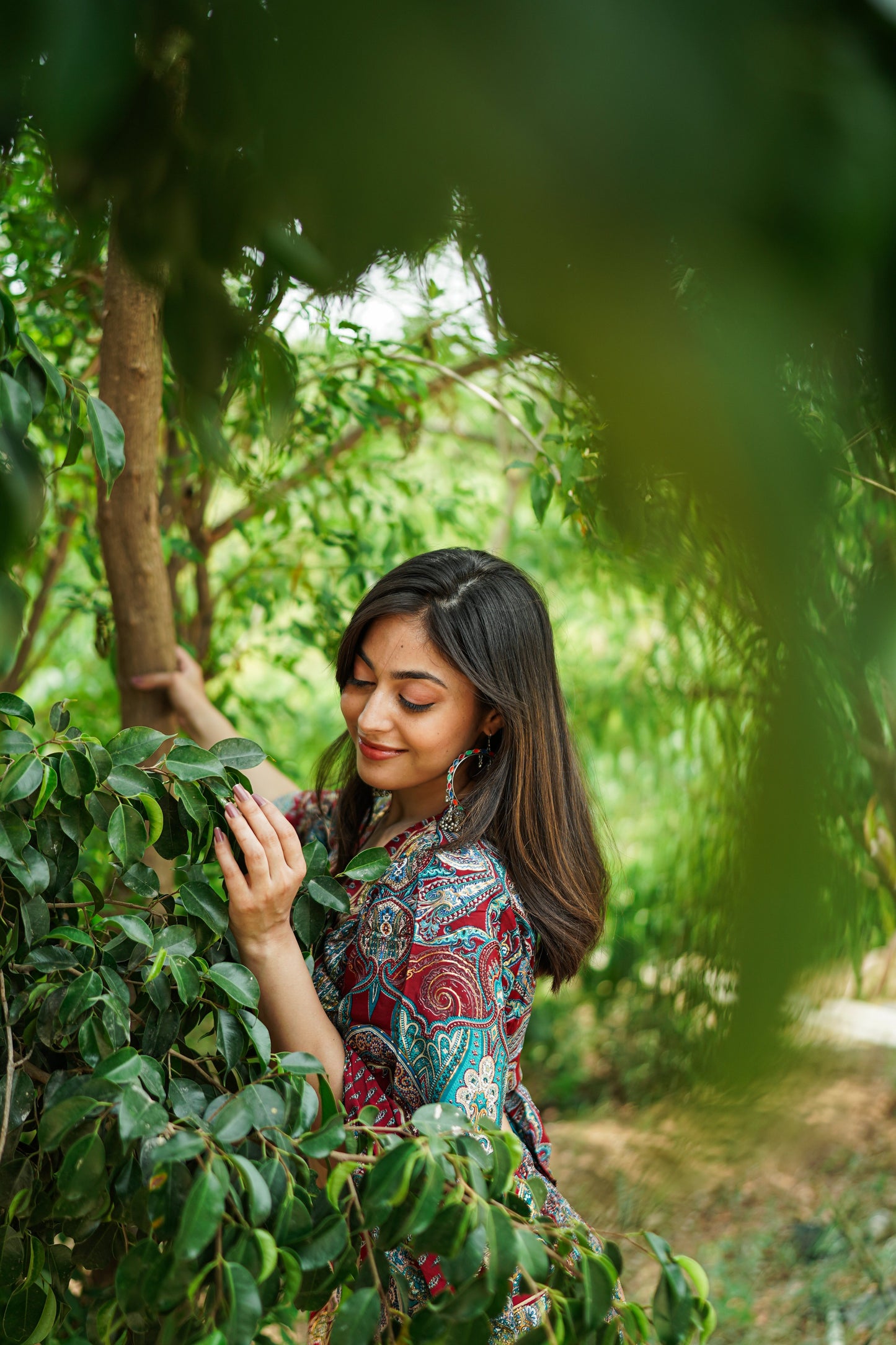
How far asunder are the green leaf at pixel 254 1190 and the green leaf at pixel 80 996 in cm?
17

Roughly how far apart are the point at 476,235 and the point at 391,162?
24 millimetres

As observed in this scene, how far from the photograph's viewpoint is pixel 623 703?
128 inches

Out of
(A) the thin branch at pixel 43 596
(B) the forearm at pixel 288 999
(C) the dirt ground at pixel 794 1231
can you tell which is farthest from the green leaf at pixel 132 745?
(A) the thin branch at pixel 43 596

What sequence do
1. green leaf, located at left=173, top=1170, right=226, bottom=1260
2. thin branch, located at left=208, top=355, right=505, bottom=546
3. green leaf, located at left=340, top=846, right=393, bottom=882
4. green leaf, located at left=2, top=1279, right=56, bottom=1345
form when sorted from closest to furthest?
green leaf, located at left=173, top=1170, right=226, bottom=1260
green leaf, located at left=2, top=1279, right=56, bottom=1345
green leaf, located at left=340, top=846, right=393, bottom=882
thin branch, located at left=208, top=355, right=505, bottom=546

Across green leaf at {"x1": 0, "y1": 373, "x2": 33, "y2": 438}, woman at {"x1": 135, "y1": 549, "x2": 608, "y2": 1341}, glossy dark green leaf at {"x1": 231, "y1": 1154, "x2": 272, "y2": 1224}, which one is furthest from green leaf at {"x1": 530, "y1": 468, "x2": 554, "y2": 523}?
glossy dark green leaf at {"x1": 231, "y1": 1154, "x2": 272, "y2": 1224}

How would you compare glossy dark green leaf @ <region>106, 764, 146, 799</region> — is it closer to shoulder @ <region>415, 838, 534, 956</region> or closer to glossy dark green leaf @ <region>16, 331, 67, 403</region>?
glossy dark green leaf @ <region>16, 331, 67, 403</region>

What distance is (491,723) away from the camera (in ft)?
4.20

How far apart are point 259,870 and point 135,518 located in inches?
24.8

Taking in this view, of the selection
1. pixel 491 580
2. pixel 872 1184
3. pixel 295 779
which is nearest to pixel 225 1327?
pixel 491 580

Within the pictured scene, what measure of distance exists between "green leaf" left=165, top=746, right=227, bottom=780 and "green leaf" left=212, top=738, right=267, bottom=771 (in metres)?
0.06

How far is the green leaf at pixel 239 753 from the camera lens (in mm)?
957

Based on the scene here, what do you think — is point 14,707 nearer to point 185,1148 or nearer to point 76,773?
point 76,773

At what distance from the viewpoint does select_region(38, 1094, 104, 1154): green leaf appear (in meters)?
0.66

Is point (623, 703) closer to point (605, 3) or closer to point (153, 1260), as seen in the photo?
point (153, 1260)
